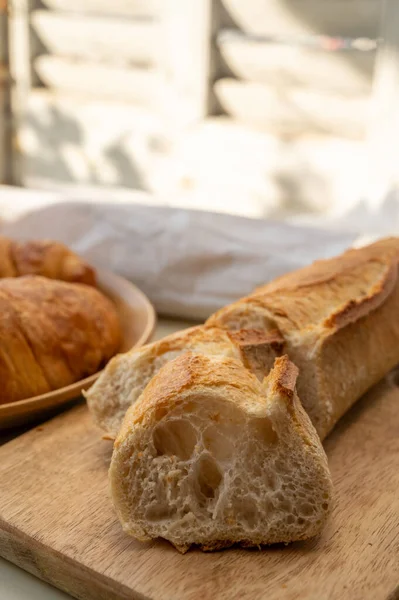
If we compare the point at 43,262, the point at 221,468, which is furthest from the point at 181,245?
the point at 221,468

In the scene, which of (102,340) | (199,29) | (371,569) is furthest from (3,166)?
(371,569)

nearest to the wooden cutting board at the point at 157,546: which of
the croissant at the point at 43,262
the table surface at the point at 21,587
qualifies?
the table surface at the point at 21,587

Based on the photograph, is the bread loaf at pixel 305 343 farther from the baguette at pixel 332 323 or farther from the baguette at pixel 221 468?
the baguette at pixel 221 468

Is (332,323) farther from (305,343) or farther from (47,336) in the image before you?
(47,336)

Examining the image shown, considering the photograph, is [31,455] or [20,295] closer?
[31,455]

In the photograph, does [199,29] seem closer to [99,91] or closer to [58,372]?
[99,91]

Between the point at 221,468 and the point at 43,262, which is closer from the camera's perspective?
the point at 221,468

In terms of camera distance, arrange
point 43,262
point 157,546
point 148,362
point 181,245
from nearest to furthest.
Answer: point 157,546 < point 148,362 < point 43,262 < point 181,245
